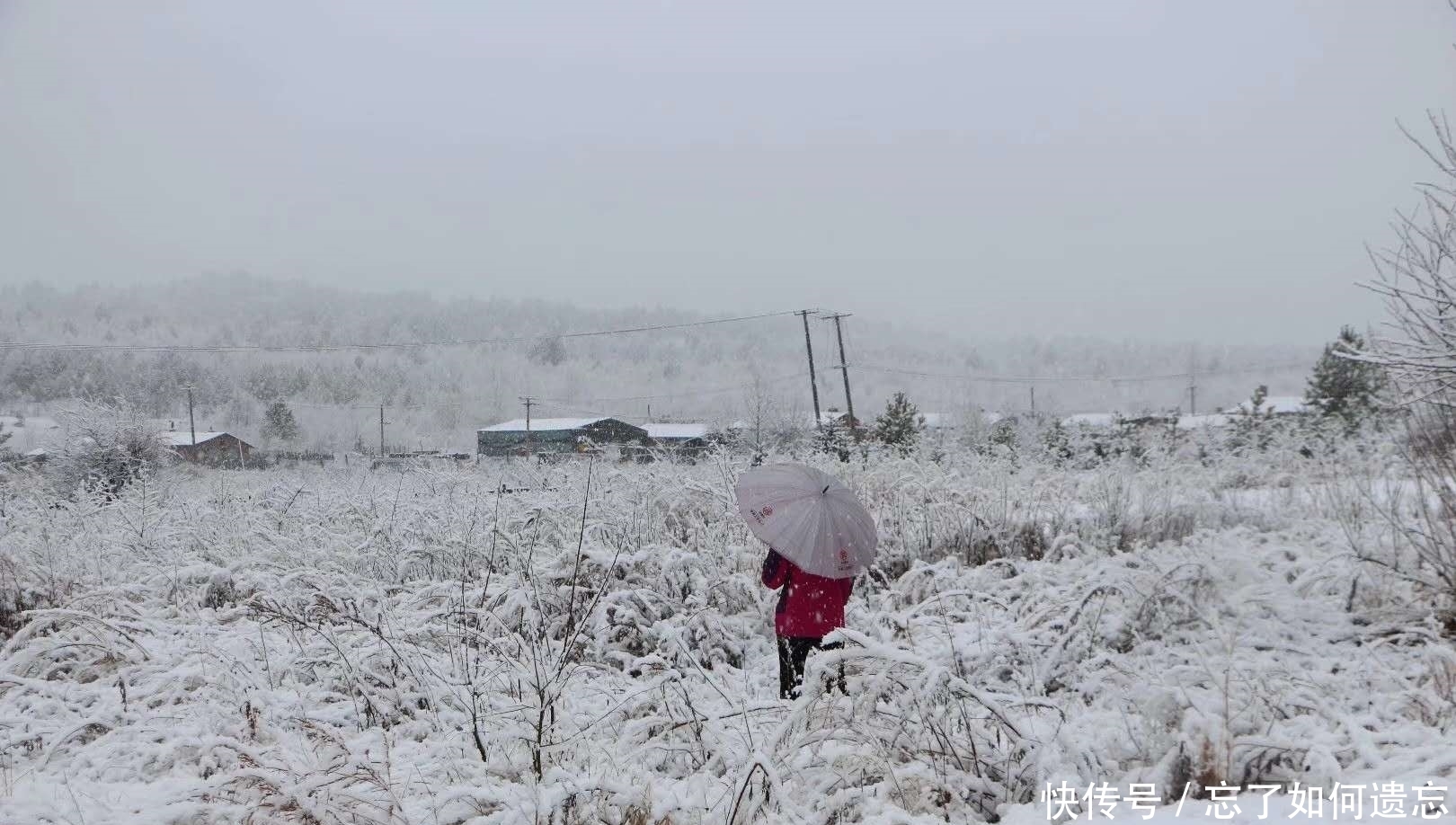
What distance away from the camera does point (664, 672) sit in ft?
12.5

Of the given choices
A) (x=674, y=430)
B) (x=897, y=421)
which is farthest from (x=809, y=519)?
(x=674, y=430)

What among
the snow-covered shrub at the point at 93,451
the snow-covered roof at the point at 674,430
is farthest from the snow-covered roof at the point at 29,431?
the snow-covered roof at the point at 674,430

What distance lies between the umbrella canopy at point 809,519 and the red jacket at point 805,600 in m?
0.23

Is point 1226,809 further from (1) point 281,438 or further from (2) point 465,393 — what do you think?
(2) point 465,393

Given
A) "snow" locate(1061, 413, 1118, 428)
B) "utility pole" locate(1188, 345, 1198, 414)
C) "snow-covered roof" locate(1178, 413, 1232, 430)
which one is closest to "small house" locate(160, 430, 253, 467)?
"snow" locate(1061, 413, 1118, 428)

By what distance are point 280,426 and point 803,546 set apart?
66.9 metres

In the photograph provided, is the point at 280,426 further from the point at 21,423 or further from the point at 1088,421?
the point at 1088,421

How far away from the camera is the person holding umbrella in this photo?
4.26 metres

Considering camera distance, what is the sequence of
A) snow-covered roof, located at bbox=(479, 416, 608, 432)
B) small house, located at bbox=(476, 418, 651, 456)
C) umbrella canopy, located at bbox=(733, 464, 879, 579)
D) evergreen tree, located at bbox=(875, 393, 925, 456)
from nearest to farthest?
1. umbrella canopy, located at bbox=(733, 464, 879, 579)
2. evergreen tree, located at bbox=(875, 393, 925, 456)
3. small house, located at bbox=(476, 418, 651, 456)
4. snow-covered roof, located at bbox=(479, 416, 608, 432)

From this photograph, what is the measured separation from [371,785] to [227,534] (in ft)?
23.5

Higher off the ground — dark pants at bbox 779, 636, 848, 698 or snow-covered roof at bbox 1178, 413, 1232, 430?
dark pants at bbox 779, 636, 848, 698

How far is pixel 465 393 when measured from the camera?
7594 centimetres

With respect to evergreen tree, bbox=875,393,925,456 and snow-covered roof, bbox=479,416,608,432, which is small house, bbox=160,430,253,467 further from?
evergreen tree, bbox=875,393,925,456

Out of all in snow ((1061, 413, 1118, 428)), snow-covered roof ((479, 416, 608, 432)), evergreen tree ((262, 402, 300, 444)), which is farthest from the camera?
evergreen tree ((262, 402, 300, 444))
